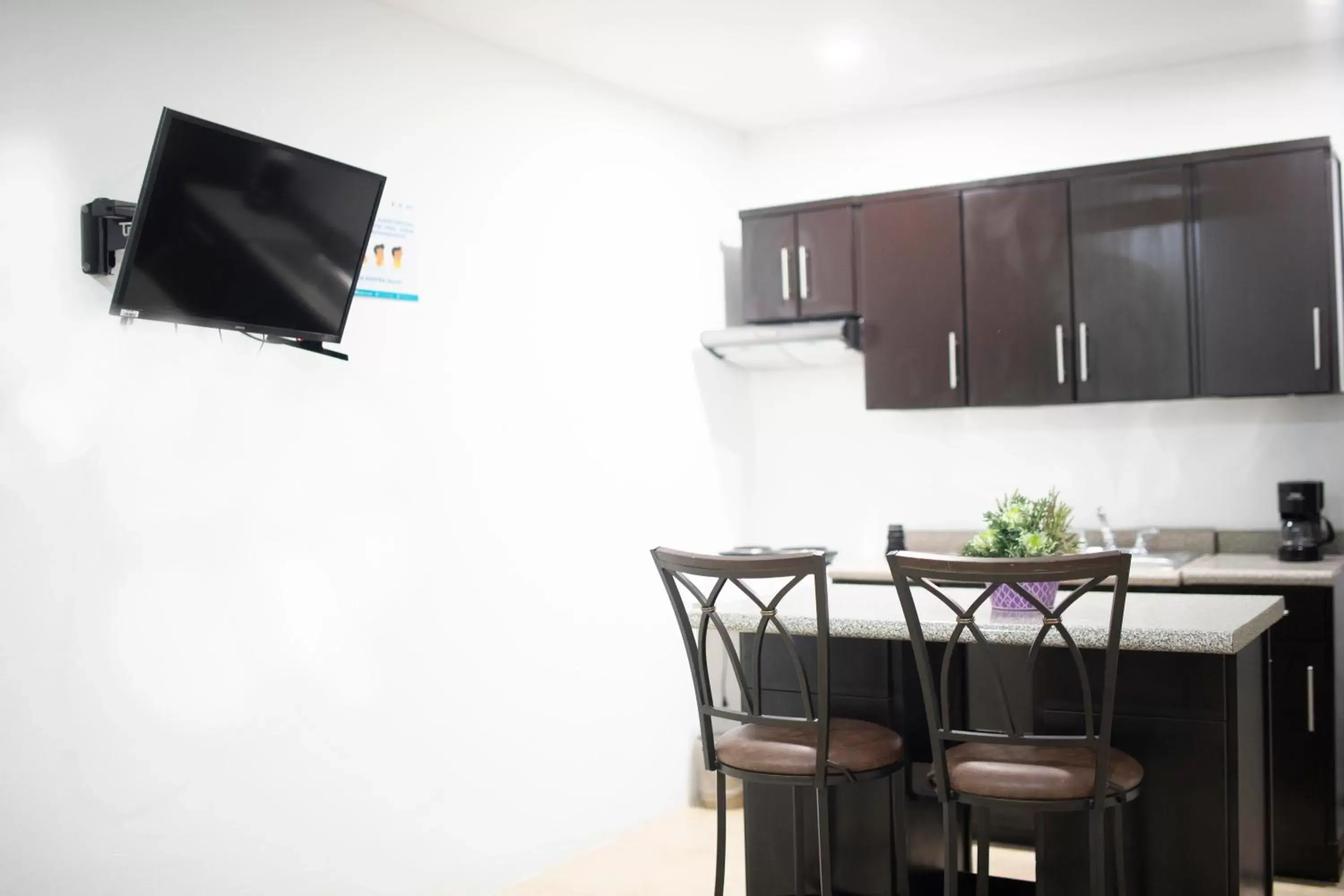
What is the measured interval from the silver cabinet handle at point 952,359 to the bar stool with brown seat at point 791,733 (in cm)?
211

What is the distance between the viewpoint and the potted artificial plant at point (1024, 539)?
2748 millimetres

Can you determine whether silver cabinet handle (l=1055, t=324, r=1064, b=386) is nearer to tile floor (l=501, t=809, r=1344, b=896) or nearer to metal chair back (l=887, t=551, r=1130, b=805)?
tile floor (l=501, t=809, r=1344, b=896)

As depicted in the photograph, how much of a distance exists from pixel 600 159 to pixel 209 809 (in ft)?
8.72

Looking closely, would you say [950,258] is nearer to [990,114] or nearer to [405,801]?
[990,114]

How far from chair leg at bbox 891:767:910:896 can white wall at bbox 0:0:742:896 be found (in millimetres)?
1495

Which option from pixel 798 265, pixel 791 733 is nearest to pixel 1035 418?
pixel 798 265

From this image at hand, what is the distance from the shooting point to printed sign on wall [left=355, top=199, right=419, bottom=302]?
3.50 m

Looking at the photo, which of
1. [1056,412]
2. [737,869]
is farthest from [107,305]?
[1056,412]

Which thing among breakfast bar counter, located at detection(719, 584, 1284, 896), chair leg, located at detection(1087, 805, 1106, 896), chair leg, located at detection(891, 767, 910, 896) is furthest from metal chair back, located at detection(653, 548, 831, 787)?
chair leg, located at detection(1087, 805, 1106, 896)

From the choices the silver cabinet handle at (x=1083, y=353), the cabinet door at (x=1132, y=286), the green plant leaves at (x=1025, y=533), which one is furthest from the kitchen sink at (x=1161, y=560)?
the green plant leaves at (x=1025, y=533)

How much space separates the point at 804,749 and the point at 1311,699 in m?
2.10

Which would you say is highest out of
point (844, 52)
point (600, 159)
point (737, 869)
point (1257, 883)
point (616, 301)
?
point (844, 52)

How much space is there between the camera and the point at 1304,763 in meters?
3.79

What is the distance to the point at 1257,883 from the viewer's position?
274 cm
